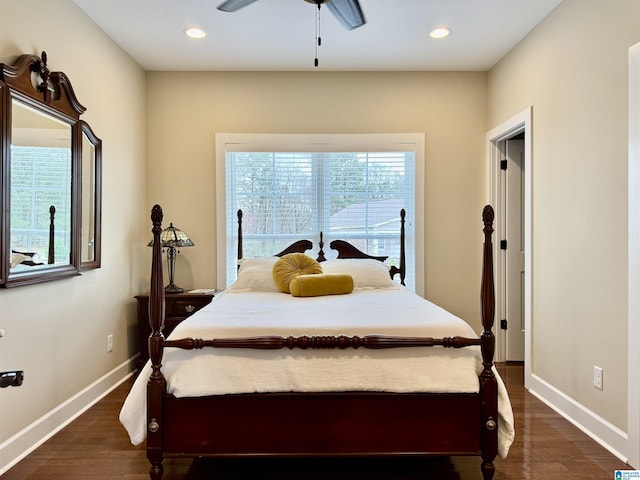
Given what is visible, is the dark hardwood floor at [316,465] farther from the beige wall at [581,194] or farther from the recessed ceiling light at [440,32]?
the recessed ceiling light at [440,32]

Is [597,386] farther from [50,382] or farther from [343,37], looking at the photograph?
[50,382]

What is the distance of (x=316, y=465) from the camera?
2.30 m

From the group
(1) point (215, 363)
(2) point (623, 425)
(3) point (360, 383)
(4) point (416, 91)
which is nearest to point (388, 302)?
(3) point (360, 383)

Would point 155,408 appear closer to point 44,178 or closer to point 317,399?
point 317,399

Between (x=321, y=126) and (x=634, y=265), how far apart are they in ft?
9.28

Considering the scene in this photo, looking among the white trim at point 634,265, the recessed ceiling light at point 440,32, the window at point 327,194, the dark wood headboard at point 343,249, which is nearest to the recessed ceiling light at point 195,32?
the window at point 327,194

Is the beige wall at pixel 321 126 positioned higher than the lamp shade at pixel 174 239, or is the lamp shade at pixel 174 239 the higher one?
the beige wall at pixel 321 126

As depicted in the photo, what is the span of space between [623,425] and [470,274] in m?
2.04

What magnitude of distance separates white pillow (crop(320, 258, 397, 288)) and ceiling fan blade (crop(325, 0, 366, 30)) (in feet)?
6.00

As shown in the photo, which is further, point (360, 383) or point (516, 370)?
point (516, 370)

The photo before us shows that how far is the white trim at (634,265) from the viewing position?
89.4 inches

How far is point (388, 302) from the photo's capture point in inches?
110

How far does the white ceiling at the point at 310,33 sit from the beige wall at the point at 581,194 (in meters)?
0.42

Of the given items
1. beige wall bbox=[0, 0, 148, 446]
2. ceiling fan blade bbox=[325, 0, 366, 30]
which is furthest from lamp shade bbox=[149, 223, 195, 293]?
ceiling fan blade bbox=[325, 0, 366, 30]
